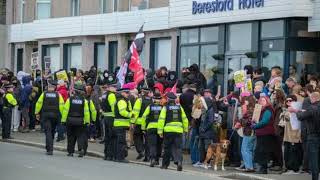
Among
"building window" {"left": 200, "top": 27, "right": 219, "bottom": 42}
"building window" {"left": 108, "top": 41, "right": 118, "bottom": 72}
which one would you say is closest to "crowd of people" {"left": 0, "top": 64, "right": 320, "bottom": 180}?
"building window" {"left": 200, "top": 27, "right": 219, "bottom": 42}

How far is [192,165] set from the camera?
65.5 feet

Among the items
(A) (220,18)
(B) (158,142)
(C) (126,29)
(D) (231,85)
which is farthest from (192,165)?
(C) (126,29)

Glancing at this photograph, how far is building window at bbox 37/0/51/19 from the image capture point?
39.2 m

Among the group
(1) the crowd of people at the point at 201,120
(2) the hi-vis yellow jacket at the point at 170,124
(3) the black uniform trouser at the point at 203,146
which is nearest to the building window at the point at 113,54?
(1) the crowd of people at the point at 201,120

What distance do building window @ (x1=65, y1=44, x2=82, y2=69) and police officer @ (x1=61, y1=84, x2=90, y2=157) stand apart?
14.9 m

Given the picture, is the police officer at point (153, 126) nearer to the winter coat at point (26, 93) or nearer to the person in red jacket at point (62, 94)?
the person in red jacket at point (62, 94)

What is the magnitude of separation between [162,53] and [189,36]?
3.00 metres

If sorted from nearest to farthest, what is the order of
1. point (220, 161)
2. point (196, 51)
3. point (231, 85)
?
1. point (220, 161)
2. point (231, 85)
3. point (196, 51)

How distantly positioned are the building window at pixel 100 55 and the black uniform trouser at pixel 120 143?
47.5ft

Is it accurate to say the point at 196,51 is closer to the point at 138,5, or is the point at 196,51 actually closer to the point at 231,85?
the point at 231,85

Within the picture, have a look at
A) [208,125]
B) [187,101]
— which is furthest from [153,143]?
[187,101]

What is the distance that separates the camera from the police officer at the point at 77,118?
2125 cm

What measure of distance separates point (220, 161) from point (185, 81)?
401 cm

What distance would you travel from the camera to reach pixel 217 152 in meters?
18.7
